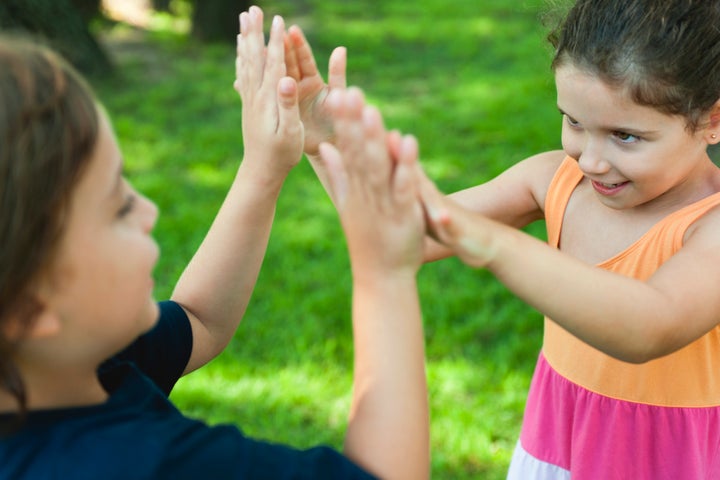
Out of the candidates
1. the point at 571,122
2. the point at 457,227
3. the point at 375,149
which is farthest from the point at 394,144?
the point at 571,122

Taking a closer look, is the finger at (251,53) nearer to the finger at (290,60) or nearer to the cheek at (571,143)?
the finger at (290,60)

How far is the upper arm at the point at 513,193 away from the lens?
2082mm

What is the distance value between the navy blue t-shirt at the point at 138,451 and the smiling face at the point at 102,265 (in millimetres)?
94

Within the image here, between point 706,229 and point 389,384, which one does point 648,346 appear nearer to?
point 706,229

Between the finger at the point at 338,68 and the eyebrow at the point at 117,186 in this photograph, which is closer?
the eyebrow at the point at 117,186

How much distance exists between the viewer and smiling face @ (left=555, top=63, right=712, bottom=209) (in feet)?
5.85

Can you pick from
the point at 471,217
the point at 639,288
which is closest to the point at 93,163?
the point at 471,217

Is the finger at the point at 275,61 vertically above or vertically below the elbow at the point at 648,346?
above

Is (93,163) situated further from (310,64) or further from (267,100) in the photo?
(310,64)

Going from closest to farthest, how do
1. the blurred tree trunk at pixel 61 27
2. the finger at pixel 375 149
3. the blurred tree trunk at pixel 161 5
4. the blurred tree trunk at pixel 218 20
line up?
the finger at pixel 375 149 → the blurred tree trunk at pixel 61 27 → the blurred tree trunk at pixel 218 20 → the blurred tree trunk at pixel 161 5

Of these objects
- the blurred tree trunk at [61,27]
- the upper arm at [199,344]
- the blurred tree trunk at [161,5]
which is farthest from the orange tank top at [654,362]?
the blurred tree trunk at [161,5]

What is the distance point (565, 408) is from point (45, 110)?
1.32m

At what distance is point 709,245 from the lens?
1.72 metres

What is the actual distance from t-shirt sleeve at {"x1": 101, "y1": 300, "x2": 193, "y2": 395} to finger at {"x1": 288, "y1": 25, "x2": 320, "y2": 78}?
1.78 feet
